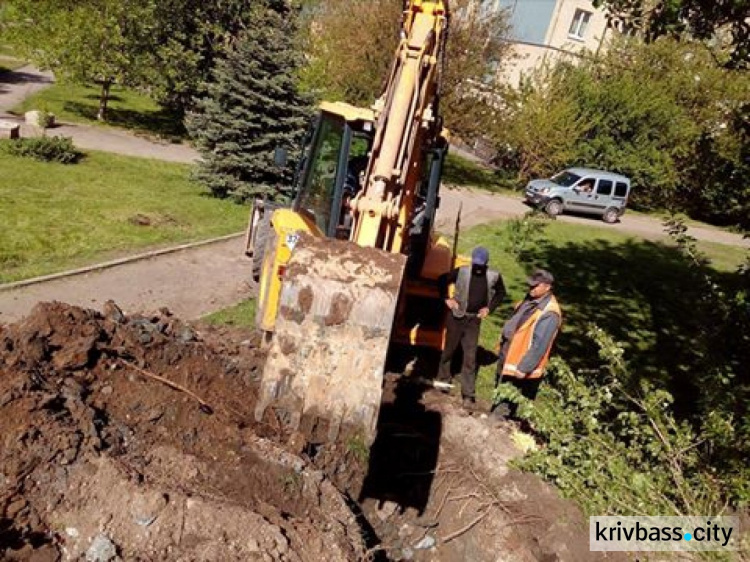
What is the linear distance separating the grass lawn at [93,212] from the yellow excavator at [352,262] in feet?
15.8

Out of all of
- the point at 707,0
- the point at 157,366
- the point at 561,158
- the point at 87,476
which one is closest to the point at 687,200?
the point at 707,0

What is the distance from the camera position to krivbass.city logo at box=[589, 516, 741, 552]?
4.40m

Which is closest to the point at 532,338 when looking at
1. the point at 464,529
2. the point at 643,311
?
the point at 464,529

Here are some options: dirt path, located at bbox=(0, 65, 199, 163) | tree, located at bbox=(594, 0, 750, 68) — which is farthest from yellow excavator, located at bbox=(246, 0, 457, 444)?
dirt path, located at bbox=(0, 65, 199, 163)

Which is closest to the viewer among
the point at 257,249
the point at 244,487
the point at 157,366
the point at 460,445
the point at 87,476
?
the point at 87,476

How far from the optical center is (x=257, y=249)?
33.8 feet

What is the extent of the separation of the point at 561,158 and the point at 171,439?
82.6ft

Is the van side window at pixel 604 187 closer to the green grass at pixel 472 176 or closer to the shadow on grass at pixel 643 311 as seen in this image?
the shadow on grass at pixel 643 311

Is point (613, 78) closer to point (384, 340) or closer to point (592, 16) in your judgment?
point (592, 16)

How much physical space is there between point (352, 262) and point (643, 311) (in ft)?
34.0

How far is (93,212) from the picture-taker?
41.6 feet

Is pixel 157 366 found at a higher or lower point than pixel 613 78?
lower

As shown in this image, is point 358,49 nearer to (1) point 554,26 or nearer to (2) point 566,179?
(2) point 566,179

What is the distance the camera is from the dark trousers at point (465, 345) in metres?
7.28
